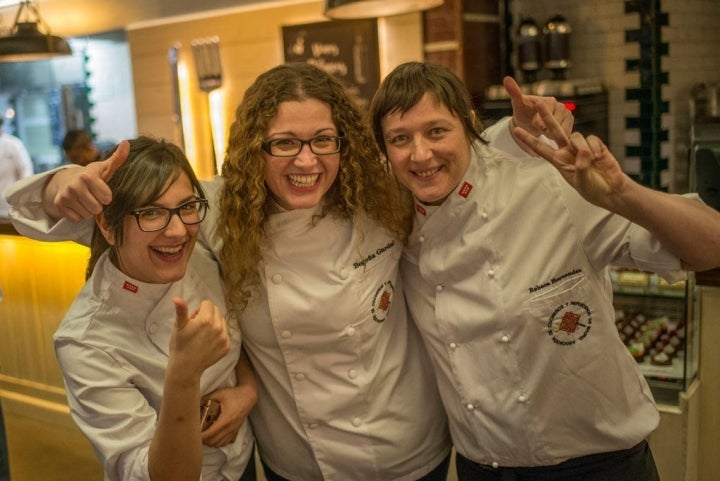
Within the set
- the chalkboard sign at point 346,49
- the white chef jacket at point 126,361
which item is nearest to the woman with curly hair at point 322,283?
the white chef jacket at point 126,361

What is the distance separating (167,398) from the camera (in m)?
1.32

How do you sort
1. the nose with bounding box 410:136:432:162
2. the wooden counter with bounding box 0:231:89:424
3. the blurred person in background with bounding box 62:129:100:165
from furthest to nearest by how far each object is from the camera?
the blurred person in background with bounding box 62:129:100:165 → the wooden counter with bounding box 0:231:89:424 → the nose with bounding box 410:136:432:162

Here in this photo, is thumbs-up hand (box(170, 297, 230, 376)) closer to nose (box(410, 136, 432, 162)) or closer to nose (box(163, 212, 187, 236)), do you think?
nose (box(163, 212, 187, 236))

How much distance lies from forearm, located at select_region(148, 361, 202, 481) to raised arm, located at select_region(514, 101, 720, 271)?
0.74 metres

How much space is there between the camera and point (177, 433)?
133 centimetres

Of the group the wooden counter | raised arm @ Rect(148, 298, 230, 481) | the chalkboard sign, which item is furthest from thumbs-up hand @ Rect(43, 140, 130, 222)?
the chalkboard sign

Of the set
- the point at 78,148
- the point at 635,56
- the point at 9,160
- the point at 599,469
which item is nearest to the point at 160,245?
the point at 599,469

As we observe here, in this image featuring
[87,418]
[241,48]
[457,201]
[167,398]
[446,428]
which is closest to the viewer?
[167,398]

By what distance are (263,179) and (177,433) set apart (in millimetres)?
570

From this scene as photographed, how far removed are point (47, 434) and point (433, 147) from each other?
2270mm

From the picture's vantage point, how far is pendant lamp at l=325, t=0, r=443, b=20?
2900mm

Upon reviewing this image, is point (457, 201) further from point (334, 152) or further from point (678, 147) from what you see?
point (678, 147)

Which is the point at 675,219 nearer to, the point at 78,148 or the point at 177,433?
the point at 177,433

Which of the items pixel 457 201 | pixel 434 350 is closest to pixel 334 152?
pixel 457 201
